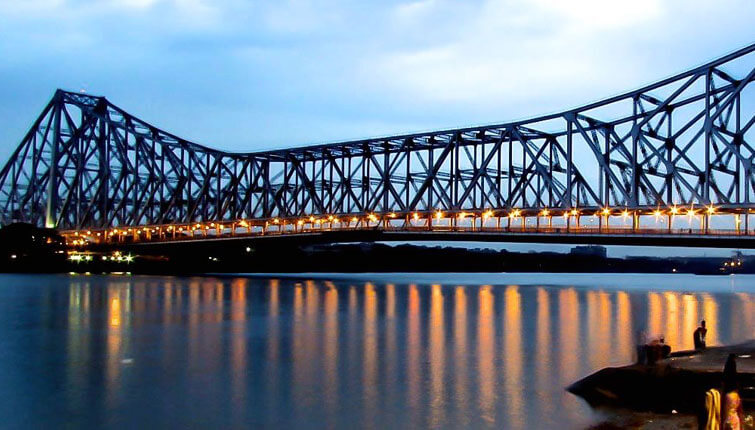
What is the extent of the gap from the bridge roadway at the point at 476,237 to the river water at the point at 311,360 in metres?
14.3

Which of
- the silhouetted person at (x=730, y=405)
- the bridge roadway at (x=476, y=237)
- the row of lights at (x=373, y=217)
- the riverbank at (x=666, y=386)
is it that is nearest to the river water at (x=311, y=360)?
the riverbank at (x=666, y=386)

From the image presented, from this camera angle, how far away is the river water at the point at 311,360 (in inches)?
780

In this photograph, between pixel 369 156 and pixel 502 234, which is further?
pixel 369 156

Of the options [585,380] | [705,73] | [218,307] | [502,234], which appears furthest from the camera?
[502,234]

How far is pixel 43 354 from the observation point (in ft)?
97.9

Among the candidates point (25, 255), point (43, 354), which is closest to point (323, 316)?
point (43, 354)

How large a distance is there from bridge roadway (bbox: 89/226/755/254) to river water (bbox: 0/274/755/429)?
47.0 ft

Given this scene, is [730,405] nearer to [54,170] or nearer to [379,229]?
[379,229]

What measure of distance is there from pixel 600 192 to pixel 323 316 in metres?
43.0

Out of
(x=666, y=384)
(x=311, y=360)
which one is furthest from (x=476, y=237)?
(x=666, y=384)

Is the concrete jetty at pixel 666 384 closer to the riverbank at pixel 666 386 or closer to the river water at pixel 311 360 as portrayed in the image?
the riverbank at pixel 666 386

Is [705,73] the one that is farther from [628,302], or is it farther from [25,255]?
[25,255]

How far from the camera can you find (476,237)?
8100cm

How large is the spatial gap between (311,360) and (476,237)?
54108mm
